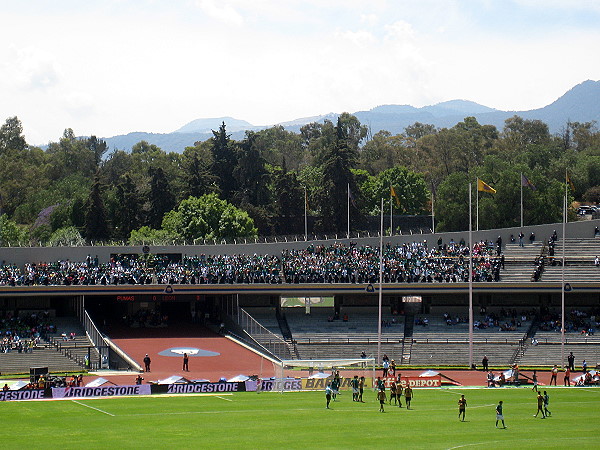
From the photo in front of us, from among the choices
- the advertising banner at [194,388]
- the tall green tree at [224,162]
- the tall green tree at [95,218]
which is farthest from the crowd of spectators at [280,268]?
the tall green tree at [224,162]

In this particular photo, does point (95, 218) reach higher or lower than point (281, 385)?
higher

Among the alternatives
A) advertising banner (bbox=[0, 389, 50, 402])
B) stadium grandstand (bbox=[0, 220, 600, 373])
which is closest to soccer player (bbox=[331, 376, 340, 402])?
advertising banner (bbox=[0, 389, 50, 402])

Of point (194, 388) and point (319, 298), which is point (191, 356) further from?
point (319, 298)

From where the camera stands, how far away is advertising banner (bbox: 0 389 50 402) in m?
51.4

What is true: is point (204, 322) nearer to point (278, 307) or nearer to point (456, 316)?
point (278, 307)

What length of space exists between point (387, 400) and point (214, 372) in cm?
1706

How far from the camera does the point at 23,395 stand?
5172cm

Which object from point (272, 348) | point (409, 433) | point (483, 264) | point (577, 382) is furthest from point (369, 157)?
point (409, 433)

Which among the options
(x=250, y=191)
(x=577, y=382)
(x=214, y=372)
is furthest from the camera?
(x=250, y=191)

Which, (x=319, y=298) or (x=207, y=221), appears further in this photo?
A: (x=207, y=221)

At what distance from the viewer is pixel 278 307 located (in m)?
81.6

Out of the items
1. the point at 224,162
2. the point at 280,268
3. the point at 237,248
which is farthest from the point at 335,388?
the point at 224,162

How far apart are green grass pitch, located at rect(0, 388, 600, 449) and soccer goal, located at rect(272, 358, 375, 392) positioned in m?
2.91

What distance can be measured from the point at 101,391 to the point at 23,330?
22.5m
